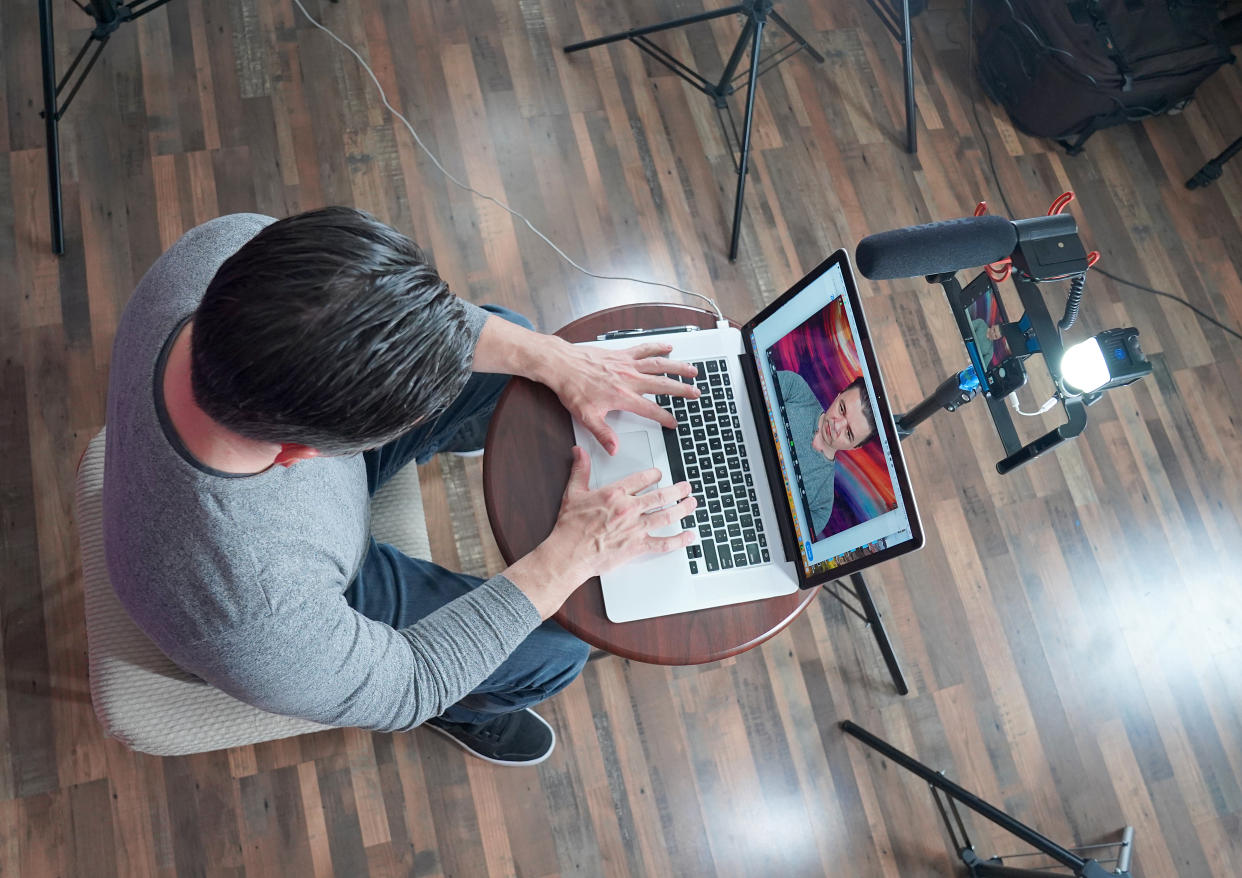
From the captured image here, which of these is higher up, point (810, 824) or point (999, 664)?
point (999, 664)

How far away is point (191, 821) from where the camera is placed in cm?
155

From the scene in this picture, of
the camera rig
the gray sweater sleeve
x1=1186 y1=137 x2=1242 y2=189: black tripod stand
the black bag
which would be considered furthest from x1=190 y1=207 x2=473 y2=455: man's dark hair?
x1=1186 y1=137 x2=1242 y2=189: black tripod stand

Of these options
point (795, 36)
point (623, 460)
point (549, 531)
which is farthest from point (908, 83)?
point (549, 531)

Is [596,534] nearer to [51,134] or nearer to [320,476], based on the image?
[320,476]

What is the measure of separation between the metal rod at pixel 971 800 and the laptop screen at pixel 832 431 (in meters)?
0.74

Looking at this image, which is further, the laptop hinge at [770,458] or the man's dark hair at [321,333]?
the laptop hinge at [770,458]

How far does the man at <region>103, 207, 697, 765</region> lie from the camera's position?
0.69 m

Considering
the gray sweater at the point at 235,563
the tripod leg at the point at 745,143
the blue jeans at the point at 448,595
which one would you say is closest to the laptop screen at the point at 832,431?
the blue jeans at the point at 448,595

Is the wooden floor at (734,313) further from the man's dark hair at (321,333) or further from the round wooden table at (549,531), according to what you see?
the man's dark hair at (321,333)

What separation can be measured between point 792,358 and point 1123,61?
178 centimetres

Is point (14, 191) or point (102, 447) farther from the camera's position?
point (14, 191)

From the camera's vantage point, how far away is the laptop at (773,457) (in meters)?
1.07

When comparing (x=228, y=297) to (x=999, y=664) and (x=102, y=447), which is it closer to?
(x=102, y=447)

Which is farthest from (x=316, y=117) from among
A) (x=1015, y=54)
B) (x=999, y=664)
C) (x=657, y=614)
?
(x=999, y=664)
